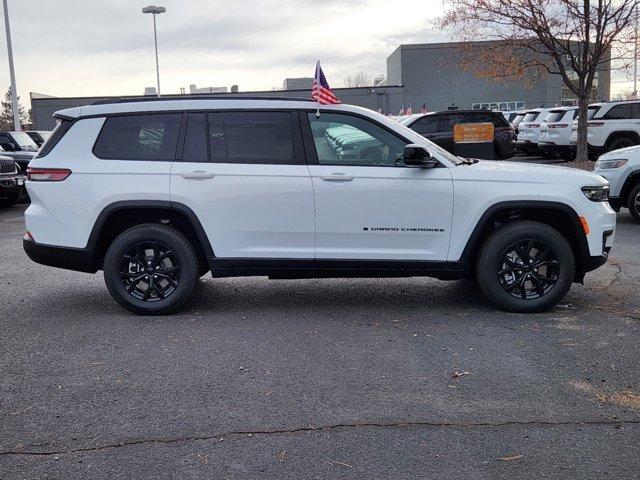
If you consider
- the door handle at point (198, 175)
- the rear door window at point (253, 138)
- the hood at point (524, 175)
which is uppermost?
the rear door window at point (253, 138)

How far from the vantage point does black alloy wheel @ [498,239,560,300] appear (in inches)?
220

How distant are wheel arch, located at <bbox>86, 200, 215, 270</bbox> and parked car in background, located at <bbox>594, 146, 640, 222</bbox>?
6897 mm

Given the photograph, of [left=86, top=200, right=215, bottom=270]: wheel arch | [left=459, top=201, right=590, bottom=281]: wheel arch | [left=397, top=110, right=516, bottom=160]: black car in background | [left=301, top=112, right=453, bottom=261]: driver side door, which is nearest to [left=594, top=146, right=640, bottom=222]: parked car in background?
[left=459, top=201, right=590, bottom=281]: wheel arch

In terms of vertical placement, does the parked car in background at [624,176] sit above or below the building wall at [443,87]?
below

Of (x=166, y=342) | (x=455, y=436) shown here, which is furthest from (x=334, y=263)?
(x=455, y=436)

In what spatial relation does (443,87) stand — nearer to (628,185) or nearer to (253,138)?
(628,185)

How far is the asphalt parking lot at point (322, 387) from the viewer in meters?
3.22

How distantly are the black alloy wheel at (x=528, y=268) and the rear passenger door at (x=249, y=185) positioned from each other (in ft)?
5.56

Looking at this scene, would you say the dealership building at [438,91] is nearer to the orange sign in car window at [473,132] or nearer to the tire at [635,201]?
the orange sign in car window at [473,132]

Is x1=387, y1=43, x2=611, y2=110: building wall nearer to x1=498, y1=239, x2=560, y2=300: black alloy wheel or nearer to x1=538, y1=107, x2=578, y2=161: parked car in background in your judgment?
x1=538, y1=107, x2=578, y2=161: parked car in background

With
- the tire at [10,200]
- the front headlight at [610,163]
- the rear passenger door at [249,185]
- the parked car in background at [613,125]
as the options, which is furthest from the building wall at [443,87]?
the rear passenger door at [249,185]

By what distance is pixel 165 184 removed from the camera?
5520 millimetres

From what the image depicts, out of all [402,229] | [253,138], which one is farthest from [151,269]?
[402,229]

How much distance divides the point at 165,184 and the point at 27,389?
2073 mm
